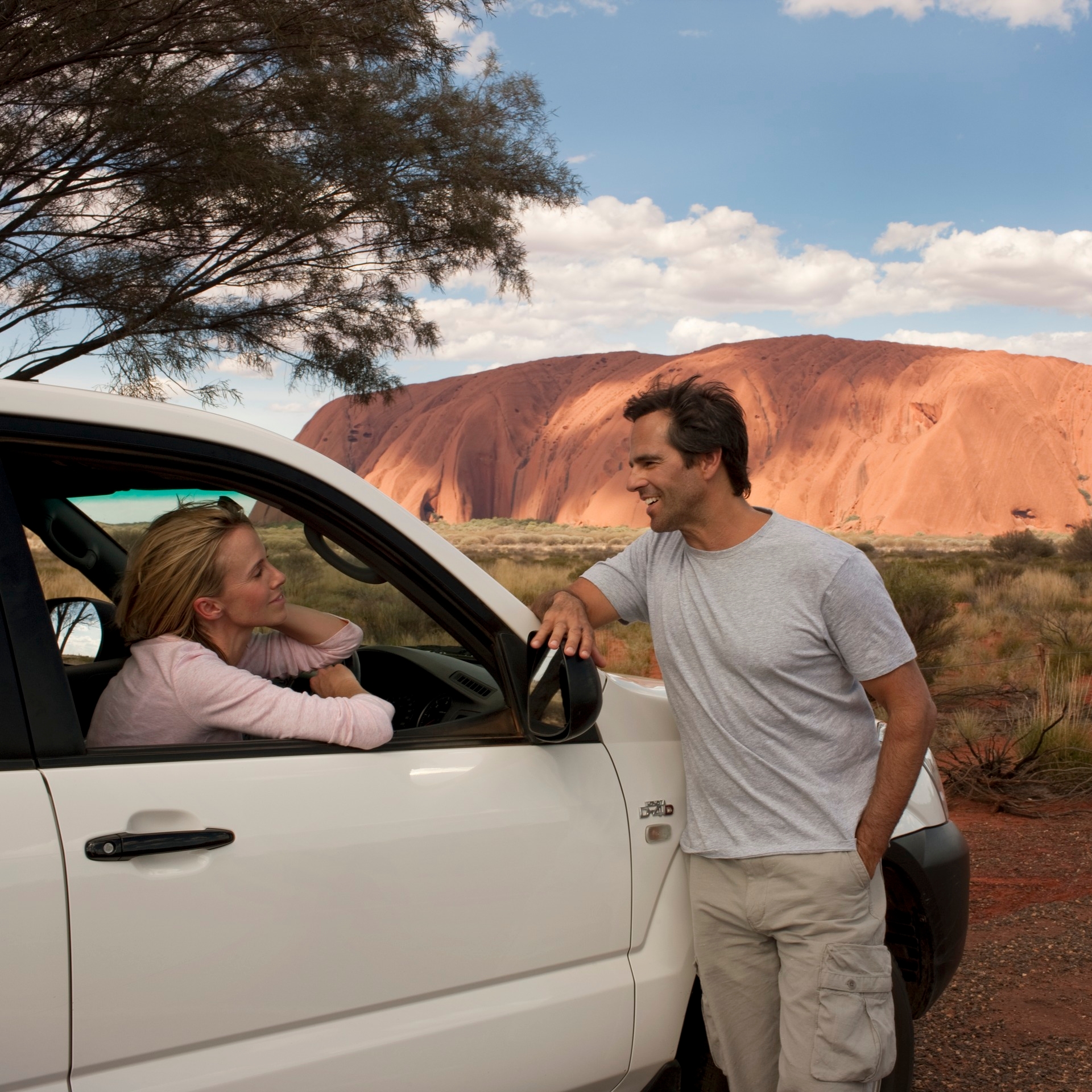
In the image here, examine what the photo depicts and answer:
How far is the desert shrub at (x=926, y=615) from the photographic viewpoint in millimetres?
12109

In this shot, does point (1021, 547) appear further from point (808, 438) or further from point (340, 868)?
point (808, 438)

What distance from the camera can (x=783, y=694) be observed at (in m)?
2.19

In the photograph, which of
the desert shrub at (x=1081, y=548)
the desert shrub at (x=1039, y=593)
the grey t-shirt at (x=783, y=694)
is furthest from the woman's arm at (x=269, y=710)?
the desert shrub at (x=1081, y=548)

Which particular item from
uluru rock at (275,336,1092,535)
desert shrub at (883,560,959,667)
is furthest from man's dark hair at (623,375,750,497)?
uluru rock at (275,336,1092,535)

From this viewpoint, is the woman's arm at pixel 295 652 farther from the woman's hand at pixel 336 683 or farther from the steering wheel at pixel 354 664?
the steering wheel at pixel 354 664

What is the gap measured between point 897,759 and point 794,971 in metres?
0.48

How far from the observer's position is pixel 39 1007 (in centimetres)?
149

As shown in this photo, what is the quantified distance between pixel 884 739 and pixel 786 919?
42 cm

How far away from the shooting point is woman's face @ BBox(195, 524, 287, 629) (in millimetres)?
2004

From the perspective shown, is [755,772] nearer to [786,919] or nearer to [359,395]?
[786,919]

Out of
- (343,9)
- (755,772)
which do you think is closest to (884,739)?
(755,772)

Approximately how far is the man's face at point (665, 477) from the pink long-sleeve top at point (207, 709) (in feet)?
2.53

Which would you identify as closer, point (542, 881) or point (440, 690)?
point (542, 881)

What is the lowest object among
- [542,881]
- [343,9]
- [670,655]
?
[542,881]
